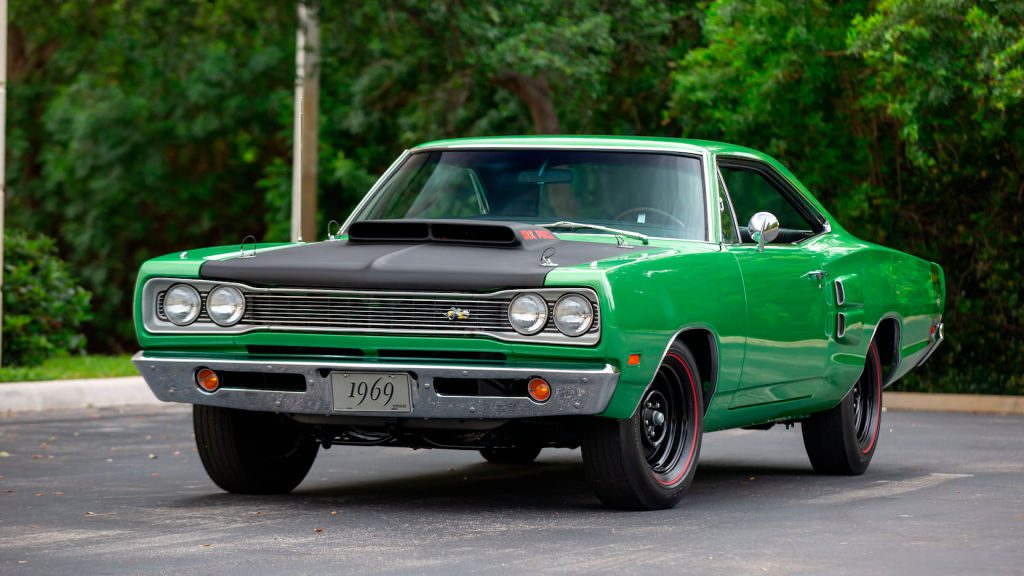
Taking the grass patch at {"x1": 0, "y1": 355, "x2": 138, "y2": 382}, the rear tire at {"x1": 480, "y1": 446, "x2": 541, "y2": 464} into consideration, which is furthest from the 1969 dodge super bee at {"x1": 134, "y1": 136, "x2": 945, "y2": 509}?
the grass patch at {"x1": 0, "y1": 355, "x2": 138, "y2": 382}

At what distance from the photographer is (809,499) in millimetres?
8594

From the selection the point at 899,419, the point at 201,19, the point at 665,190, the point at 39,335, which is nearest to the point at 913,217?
the point at 899,419

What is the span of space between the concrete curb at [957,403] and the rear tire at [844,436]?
584 cm

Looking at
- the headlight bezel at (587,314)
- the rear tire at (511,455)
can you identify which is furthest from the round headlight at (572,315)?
the rear tire at (511,455)

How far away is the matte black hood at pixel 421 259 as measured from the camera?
291 inches

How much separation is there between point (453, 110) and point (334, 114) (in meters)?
9.69

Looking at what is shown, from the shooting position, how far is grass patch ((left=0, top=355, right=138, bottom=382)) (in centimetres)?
1585

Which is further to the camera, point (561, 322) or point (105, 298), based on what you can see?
point (105, 298)

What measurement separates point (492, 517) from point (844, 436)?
269 centimetres

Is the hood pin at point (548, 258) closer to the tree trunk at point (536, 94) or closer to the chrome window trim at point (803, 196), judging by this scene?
the chrome window trim at point (803, 196)

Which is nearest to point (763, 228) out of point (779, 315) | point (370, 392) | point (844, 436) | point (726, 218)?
point (726, 218)

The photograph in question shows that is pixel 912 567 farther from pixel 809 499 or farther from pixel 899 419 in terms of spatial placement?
pixel 899 419

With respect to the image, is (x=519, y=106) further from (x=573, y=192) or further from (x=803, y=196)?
(x=573, y=192)

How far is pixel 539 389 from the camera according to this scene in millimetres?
7324
